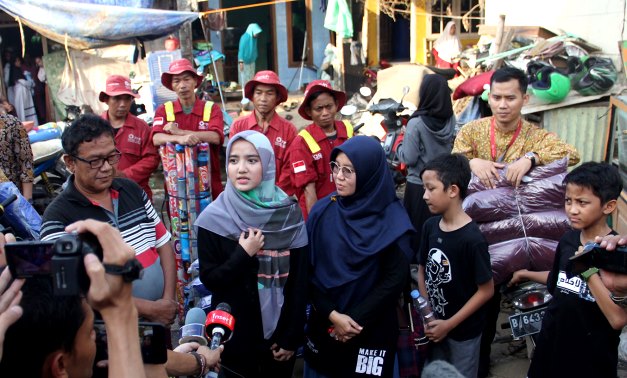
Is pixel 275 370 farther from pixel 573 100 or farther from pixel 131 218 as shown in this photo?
pixel 573 100

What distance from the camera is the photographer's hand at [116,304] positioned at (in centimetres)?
149

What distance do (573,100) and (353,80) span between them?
8.95m

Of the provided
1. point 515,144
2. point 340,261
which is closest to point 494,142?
point 515,144

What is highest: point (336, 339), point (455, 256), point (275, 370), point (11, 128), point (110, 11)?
point (110, 11)

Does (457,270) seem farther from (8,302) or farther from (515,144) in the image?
(8,302)

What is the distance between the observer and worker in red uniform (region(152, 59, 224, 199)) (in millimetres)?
5148

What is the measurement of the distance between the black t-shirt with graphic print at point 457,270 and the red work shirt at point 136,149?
2.75m

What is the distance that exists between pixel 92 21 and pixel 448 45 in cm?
712

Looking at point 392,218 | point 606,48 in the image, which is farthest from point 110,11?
point 392,218

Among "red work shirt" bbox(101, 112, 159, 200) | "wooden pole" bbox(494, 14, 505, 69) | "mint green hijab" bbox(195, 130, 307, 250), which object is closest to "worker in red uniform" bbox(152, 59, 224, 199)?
"red work shirt" bbox(101, 112, 159, 200)

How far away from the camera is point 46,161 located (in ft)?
24.1

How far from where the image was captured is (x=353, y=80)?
14867mm

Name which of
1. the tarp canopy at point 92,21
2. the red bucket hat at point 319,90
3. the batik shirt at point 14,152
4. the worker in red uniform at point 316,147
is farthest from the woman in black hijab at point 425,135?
the tarp canopy at point 92,21

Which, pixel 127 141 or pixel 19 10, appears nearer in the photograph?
pixel 127 141
